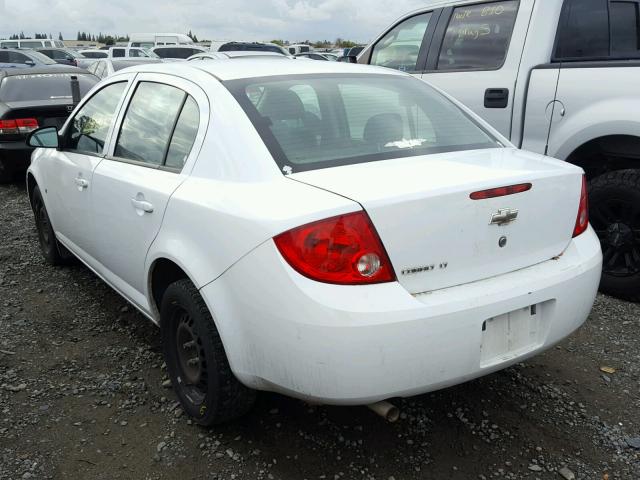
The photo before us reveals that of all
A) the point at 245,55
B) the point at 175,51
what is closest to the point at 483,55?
the point at 245,55

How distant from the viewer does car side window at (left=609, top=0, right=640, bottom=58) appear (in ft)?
14.3

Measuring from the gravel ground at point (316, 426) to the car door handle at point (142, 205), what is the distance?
3.05ft

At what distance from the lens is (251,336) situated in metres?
2.18

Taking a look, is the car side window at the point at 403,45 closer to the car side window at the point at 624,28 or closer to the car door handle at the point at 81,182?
the car side window at the point at 624,28

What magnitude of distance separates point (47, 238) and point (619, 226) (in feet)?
13.8

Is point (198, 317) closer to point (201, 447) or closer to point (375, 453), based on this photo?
point (201, 447)

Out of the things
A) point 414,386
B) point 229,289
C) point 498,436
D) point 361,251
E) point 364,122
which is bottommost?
point 498,436

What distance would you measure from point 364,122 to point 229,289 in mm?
1071

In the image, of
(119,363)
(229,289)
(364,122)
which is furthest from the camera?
(119,363)

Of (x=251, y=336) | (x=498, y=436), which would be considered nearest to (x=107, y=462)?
(x=251, y=336)

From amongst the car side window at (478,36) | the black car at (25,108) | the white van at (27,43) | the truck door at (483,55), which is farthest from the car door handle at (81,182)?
the white van at (27,43)

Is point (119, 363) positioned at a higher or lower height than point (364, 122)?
lower

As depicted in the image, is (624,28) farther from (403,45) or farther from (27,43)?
(27,43)

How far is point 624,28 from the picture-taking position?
14.3 ft
